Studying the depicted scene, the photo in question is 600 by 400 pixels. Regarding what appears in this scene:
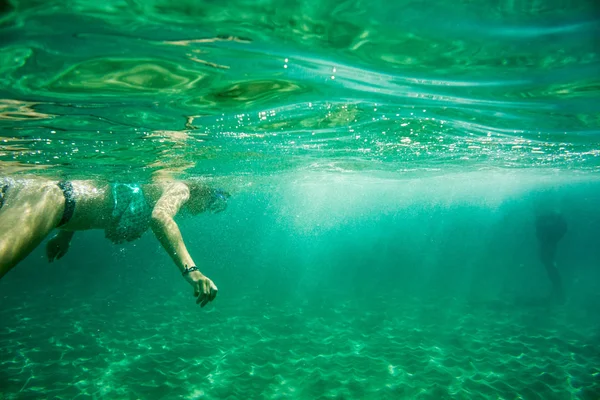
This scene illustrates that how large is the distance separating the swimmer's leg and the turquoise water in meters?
2.45

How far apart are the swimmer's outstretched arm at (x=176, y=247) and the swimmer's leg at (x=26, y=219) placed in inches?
46.3

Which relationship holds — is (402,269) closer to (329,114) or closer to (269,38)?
(329,114)

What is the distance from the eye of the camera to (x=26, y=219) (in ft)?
10.4

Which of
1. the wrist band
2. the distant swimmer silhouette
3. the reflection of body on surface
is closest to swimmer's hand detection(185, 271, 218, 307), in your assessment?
the reflection of body on surface

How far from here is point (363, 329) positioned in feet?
50.7

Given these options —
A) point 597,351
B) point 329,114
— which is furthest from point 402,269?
point 329,114

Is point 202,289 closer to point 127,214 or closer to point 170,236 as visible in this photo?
point 170,236

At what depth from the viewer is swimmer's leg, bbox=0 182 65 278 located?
2.91 meters

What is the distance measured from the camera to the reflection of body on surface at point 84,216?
311cm

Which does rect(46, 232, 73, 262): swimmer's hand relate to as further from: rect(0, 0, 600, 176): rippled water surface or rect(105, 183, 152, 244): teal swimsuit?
rect(0, 0, 600, 176): rippled water surface

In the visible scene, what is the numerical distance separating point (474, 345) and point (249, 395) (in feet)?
34.4

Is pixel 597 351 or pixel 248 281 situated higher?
pixel 597 351

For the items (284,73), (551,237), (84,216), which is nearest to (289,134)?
(284,73)

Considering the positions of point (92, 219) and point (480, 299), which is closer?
point (92, 219)
